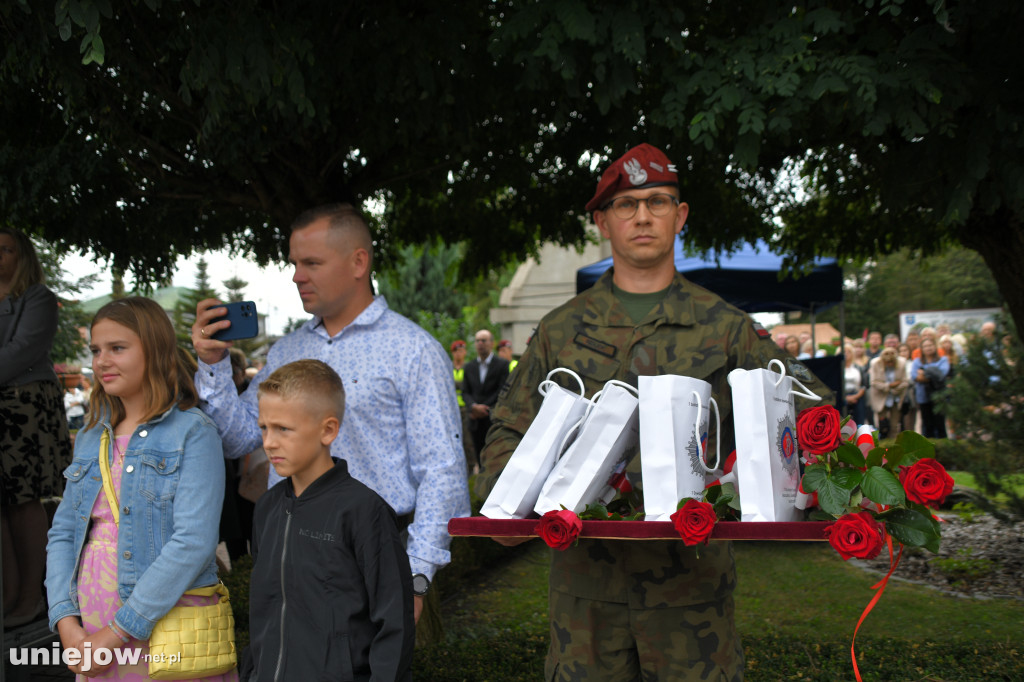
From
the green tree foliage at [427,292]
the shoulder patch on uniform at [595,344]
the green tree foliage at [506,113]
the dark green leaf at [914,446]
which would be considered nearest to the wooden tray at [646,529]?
the dark green leaf at [914,446]

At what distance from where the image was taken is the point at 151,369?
3.04m

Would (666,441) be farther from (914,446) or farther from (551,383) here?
(914,446)

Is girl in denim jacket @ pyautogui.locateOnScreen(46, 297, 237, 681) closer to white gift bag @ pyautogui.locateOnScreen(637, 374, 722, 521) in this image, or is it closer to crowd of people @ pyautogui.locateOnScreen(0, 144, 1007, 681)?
crowd of people @ pyautogui.locateOnScreen(0, 144, 1007, 681)

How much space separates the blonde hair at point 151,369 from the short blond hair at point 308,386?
57 centimetres

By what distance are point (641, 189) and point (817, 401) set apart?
84cm

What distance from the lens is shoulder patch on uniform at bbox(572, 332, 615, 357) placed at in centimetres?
277

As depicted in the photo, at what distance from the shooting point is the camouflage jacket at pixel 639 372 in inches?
104

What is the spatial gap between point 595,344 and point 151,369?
5.05ft

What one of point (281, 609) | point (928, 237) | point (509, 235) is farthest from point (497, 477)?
point (928, 237)

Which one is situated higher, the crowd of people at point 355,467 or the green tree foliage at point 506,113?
the green tree foliage at point 506,113

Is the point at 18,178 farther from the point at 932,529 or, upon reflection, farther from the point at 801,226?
the point at 801,226

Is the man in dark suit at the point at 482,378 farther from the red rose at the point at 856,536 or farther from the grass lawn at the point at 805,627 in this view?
the red rose at the point at 856,536

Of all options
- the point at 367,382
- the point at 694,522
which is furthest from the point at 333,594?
the point at 694,522

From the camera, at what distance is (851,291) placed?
186 feet
